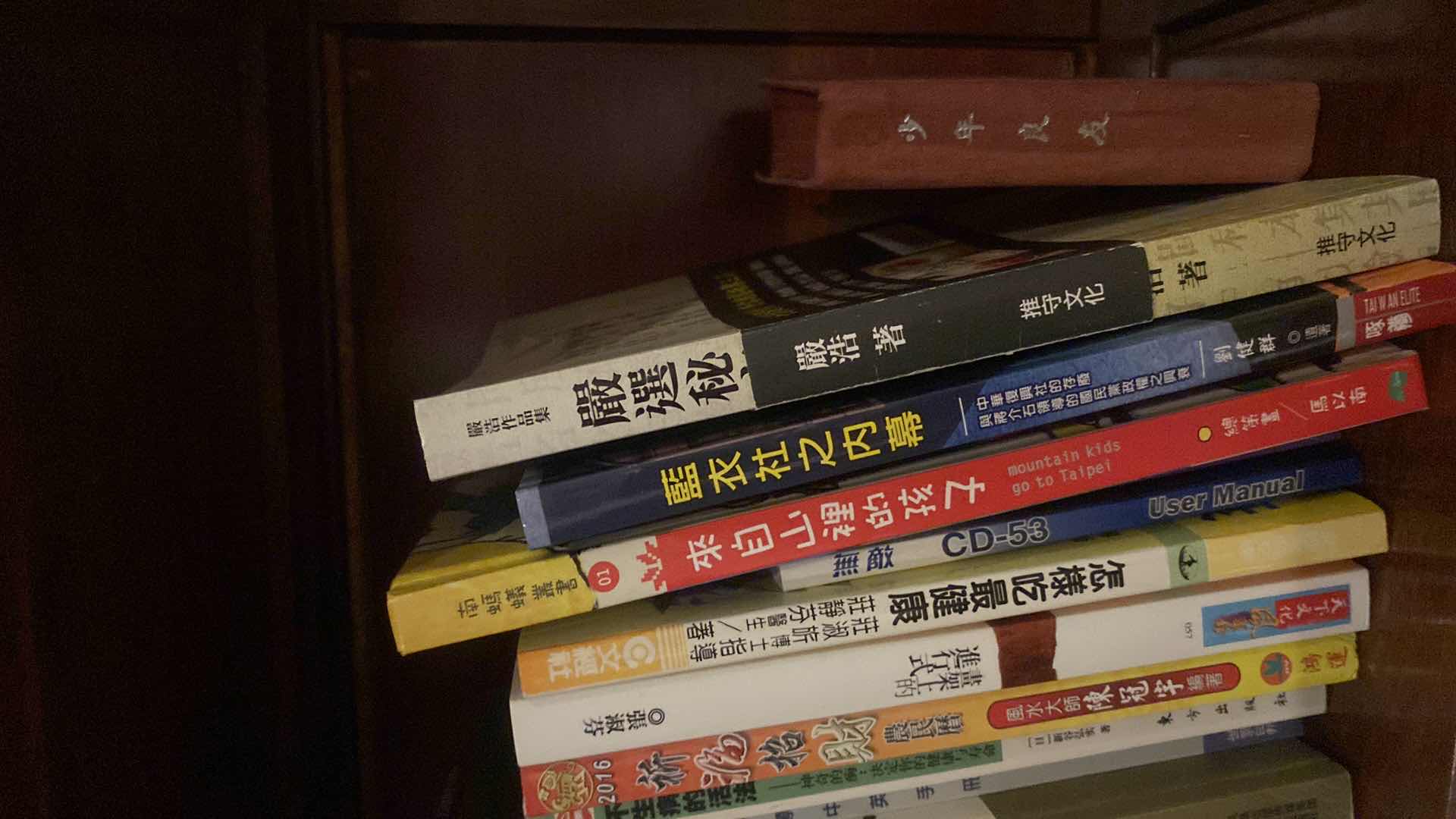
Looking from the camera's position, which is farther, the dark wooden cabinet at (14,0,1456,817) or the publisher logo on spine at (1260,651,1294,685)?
the publisher logo on spine at (1260,651,1294,685)

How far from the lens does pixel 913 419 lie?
1.48 feet

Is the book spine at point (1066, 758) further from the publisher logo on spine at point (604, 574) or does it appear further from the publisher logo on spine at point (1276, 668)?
the publisher logo on spine at point (604, 574)

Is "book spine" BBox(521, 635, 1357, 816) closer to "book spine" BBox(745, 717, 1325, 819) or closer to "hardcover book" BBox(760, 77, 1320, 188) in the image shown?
"book spine" BBox(745, 717, 1325, 819)

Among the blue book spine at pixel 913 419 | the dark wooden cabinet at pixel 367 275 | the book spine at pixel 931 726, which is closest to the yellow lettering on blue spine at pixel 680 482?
the blue book spine at pixel 913 419

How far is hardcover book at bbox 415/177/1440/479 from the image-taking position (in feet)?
1.41

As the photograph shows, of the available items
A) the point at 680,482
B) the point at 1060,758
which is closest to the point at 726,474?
the point at 680,482

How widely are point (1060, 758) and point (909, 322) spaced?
0.25m

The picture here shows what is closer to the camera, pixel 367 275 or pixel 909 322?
pixel 909 322

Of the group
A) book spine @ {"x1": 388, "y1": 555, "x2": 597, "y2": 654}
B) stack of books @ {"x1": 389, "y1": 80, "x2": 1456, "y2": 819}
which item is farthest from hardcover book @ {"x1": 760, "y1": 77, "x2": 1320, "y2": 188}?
book spine @ {"x1": 388, "y1": 555, "x2": 597, "y2": 654}

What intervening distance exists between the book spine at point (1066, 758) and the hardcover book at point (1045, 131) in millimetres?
278

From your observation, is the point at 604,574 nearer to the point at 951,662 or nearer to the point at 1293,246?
the point at 951,662

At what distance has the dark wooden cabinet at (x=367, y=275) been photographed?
1.34 ft

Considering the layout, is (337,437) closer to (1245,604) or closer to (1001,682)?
(1001,682)

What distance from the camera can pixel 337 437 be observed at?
65 centimetres
